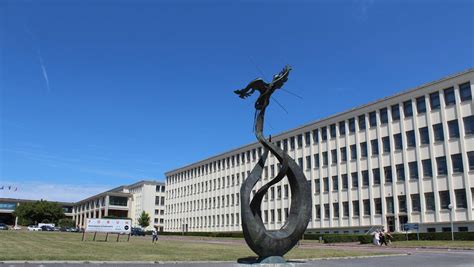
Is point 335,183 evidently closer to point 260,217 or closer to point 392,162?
point 392,162

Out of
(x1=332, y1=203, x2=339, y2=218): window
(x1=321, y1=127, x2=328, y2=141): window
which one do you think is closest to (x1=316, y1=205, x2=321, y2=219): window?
(x1=332, y1=203, x2=339, y2=218): window

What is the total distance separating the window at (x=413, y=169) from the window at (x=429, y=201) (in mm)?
2406

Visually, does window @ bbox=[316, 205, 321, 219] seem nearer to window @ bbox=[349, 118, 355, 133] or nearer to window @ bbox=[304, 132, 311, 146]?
window @ bbox=[304, 132, 311, 146]

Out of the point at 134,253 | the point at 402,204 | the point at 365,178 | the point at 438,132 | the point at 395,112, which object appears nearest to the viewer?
the point at 134,253

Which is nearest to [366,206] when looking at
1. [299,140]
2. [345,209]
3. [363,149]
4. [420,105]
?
[345,209]

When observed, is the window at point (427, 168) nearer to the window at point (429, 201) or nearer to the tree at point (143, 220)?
the window at point (429, 201)

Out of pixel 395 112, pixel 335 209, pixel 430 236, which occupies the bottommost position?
pixel 430 236

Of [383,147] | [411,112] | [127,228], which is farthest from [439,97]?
[127,228]

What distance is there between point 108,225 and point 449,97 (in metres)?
38.1

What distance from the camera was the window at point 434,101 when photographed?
5025cm

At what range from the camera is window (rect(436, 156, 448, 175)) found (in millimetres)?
48344

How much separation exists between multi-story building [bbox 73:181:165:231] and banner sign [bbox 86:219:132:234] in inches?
2997

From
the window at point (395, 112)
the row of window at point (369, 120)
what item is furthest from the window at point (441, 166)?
the window at point (395, 112)

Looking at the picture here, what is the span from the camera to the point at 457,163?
Answer: 47344 millimetres
